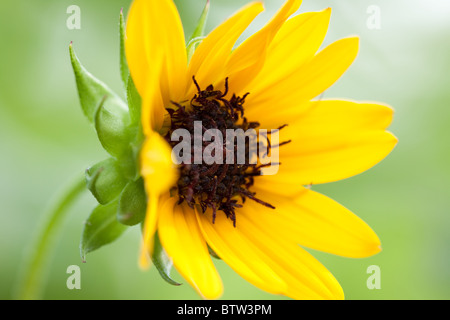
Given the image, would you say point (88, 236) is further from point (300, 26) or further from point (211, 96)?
point (300, 26)

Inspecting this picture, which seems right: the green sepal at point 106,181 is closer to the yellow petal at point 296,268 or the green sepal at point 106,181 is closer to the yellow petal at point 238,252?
the yellow petal at point 238,252

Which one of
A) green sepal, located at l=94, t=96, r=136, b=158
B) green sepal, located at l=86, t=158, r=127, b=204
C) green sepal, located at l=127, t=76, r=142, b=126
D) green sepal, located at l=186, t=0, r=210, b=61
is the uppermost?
green sepal, located at l=186, t=0, r=210, b=61

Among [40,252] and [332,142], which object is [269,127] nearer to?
[332,142]

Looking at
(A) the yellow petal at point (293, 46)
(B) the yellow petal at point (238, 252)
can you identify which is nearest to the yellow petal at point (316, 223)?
(B) the yellow petal at point (238, 252)

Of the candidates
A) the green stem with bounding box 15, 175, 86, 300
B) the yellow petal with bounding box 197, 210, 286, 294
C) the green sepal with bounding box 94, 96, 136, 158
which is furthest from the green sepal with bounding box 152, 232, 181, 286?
the green stem with bounding box 15, 175, 86, 300

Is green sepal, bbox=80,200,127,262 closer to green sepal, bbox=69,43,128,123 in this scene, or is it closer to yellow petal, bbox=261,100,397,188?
green sepal, bbox=69,43,128,123

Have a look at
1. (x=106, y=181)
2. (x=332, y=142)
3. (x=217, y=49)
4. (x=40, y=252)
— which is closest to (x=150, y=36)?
(x=217, y=49)

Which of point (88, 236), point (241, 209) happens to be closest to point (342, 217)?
point (241, 209)
